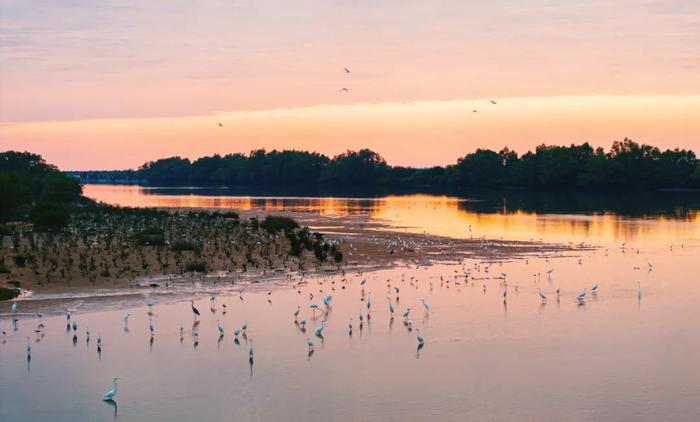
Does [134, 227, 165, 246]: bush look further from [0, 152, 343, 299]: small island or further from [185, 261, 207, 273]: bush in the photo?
[185, 261, 207, 273]: bush

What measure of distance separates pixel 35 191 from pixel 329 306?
191 feet

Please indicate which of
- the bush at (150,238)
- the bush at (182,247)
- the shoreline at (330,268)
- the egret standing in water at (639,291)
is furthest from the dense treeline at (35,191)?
the egret standing in water at (639,291)

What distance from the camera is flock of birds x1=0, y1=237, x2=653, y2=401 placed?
25016mm

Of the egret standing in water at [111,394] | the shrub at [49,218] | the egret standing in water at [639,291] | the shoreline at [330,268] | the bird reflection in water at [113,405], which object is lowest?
the bird reflection in water at [113,405]

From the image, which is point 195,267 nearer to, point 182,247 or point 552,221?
point 182,247

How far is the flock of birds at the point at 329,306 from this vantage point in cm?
2502

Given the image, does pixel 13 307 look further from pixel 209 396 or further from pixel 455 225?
pixel 455 225

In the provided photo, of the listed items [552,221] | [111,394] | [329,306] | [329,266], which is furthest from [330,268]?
[552,221]

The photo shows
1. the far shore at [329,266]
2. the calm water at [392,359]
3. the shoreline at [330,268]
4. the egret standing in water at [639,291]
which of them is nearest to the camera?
the calm water at [392,359]

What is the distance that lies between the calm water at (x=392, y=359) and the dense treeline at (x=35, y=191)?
19033 millimetres

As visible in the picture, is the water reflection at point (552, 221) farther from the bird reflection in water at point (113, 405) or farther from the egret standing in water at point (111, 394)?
the bird reflection in water at point (113, 405)

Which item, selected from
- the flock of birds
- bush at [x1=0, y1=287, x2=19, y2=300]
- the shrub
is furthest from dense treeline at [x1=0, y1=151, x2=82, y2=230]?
the flock of birds

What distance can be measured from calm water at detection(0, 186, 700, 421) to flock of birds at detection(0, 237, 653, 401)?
195 mm

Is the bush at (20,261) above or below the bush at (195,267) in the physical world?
above
